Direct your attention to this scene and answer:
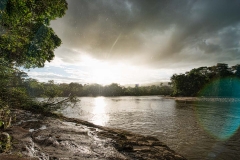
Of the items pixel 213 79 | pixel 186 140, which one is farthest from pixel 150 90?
pixel 186 140

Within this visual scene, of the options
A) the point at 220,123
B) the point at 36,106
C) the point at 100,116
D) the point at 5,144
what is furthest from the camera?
the point at 100,116

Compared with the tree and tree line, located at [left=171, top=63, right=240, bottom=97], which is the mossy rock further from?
tree line, located at [left=171, top=63, right=240, bottom=97]

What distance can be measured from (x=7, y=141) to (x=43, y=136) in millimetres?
2490

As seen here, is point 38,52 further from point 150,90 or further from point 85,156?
point 150,90

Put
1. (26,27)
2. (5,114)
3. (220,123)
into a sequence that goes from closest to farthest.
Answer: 1. (5,114)
2. (26,27)
3. (220,123)

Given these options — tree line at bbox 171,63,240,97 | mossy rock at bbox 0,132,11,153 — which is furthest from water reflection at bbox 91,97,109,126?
tree line at bbox 171,63,240,97

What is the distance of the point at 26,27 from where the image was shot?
9508 millimetres

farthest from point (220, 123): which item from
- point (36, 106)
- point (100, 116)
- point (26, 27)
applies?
point (26, 27)

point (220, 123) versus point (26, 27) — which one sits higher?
point (26, 27)

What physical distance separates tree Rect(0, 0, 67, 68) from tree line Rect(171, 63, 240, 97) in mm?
98121

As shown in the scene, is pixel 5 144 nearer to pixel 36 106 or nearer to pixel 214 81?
pixel 36 106

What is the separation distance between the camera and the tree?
22.1ft

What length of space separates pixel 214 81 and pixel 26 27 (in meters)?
105

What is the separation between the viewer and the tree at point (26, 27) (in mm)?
6738
